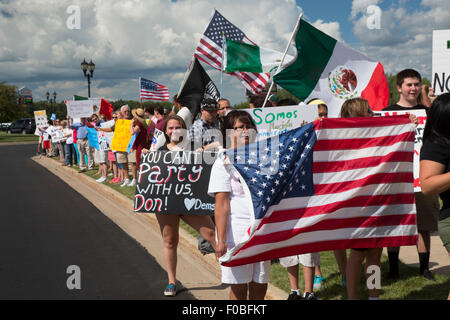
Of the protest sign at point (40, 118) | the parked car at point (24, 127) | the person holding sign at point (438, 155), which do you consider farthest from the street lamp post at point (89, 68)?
the parked car at point (24, 127)

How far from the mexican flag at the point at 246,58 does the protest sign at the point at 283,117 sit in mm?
2793

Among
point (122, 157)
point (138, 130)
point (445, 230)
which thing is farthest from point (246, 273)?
point (122, 157)

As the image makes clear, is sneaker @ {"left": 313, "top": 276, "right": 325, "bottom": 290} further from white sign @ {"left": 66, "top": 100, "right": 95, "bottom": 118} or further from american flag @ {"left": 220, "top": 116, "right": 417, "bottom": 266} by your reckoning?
white sign @ {"left": 66, "top": 100, "right": 95, "bottom": 118}

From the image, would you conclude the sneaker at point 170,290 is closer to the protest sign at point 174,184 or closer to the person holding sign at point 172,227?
the person holding sign at point 172,227

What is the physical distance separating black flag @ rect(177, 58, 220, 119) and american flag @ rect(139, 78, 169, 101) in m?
8.22

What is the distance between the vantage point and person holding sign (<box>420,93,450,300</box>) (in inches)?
119

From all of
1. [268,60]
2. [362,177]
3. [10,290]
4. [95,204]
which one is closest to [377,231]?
[362,177]

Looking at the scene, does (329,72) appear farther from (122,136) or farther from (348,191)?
(122,136)

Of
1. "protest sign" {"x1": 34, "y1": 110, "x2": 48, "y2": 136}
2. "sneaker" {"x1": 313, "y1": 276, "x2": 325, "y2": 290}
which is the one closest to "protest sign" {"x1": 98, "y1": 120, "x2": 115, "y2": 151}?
"sneaker" {"x1": 313, "y1": 276, "x2": 325, "y2": 290}

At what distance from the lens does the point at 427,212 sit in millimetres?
5012

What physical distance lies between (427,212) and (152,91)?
12424mm

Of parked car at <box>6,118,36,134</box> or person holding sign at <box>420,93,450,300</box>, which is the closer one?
person holding sign at <box>420,93,450,300</box>
